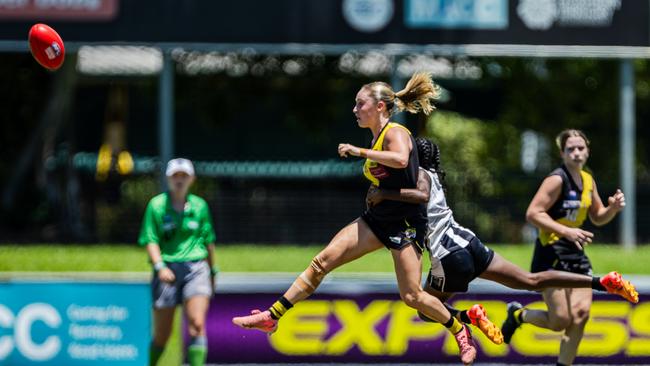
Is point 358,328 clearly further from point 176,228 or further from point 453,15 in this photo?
point 453,15

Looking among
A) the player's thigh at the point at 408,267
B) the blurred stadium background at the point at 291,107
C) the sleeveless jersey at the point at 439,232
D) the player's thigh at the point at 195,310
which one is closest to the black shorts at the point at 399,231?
the player's thigh at the point at 408,267

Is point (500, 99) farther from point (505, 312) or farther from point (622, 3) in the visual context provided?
point (505, 312)

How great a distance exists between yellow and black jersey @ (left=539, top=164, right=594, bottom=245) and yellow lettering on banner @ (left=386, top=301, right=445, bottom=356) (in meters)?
1.96

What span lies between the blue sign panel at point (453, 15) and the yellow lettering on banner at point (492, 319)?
10.5 metres

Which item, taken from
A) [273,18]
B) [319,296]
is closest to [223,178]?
[273,18]

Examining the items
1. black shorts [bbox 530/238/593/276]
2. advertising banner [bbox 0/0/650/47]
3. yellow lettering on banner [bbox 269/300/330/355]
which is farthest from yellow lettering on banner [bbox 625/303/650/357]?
advertising banner [bbox 0/0/650/47]

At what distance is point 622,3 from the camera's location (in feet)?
68.0

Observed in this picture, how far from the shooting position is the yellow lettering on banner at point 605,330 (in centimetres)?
1063

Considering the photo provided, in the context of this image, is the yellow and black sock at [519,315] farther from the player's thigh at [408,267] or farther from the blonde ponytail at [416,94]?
the blonde ponytail at [416,94]

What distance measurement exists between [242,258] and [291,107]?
10.3 m

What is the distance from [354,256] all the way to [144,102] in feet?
71.4

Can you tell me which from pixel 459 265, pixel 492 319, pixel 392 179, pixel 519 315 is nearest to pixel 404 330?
pixel 492 319

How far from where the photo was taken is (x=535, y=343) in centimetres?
1072

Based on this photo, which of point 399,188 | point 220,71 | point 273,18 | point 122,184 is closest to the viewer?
point 399,188
